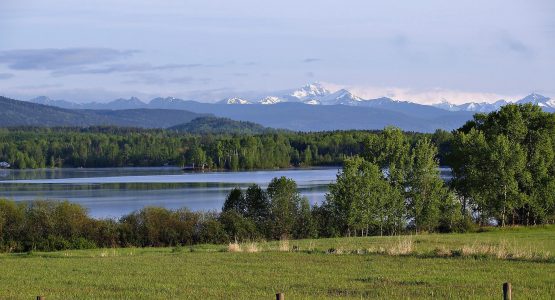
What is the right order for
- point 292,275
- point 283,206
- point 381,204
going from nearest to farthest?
point 292,275 < point 283,206 < point 381,204

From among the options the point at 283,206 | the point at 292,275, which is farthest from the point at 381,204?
the point at 292,275

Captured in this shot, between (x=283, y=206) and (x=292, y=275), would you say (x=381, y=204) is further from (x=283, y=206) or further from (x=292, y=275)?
(x=292, y=275)

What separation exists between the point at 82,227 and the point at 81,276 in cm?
2309

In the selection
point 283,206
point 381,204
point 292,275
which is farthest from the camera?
point 381,204

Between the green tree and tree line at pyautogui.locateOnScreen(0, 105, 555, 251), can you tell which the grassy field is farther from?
the green tree

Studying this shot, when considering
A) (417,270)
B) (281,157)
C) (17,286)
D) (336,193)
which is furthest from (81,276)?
(281,157)

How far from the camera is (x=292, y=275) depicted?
Result: 78.8 ft

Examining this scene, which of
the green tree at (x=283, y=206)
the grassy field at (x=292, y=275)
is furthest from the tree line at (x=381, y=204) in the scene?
the grassy field at (x=292, y=275)

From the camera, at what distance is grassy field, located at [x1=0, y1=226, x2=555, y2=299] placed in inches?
787

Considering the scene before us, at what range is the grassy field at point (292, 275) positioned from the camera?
19984 millimetres

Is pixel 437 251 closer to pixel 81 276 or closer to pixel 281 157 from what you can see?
pixel 81 276

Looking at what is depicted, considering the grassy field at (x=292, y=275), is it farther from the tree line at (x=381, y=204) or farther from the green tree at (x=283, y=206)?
the green tree at (x=283, y=206)

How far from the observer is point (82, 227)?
4734 cm

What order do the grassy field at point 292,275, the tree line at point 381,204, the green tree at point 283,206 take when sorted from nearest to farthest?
the grassy field at point 292,275
the tree line at point 381,204
the green tree at point 283,206
